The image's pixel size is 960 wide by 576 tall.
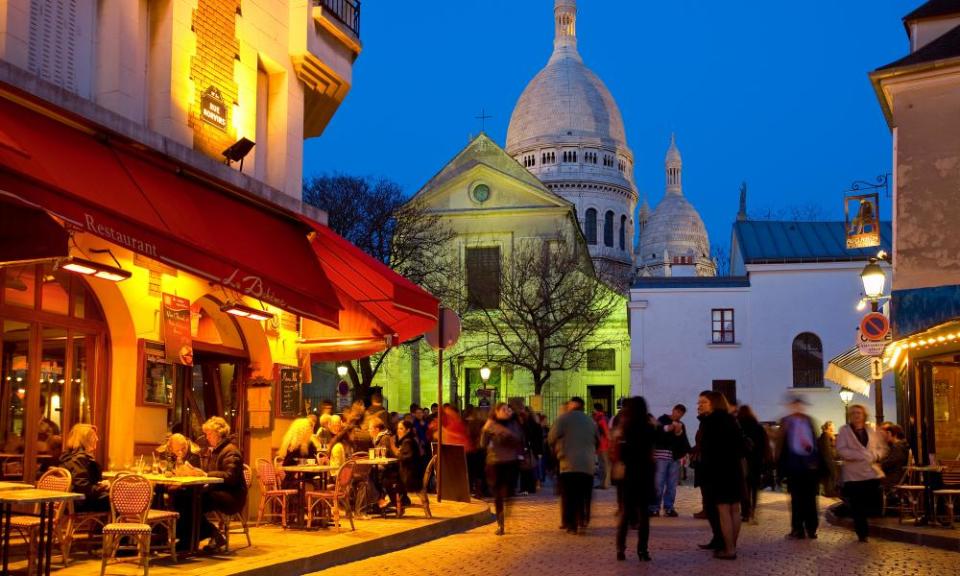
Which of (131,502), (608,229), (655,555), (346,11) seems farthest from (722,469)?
(608,229)

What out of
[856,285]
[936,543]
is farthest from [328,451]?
[856,285]

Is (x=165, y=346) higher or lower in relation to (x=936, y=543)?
higher

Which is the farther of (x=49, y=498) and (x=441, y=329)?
(x=441, y=329)

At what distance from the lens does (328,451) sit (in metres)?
15.9

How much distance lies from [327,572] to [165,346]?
3532 mm

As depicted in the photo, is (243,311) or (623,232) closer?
(243,311)

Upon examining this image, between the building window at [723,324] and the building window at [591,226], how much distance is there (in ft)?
161

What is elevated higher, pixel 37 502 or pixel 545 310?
pixel 545 310

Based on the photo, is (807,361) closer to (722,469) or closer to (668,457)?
(668,457)

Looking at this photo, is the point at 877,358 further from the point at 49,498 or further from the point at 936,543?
the point at 49,498

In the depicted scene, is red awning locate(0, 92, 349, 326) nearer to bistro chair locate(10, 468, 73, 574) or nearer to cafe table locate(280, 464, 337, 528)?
cafe table locate(280, 464, 337, 528)

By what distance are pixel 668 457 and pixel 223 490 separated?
28.2 ft

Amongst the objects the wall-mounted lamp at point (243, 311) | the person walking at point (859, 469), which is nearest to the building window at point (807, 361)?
the person walking at point (859, 469)

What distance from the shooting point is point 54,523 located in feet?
34.8
